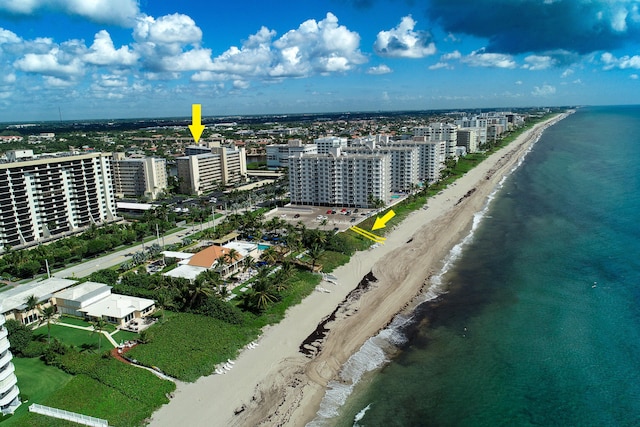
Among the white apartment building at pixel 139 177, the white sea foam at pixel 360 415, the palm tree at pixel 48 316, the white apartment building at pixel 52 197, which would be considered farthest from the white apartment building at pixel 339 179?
the white sea foam at pixel 360 415

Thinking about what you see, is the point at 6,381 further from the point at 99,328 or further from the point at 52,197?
the point at 52,197

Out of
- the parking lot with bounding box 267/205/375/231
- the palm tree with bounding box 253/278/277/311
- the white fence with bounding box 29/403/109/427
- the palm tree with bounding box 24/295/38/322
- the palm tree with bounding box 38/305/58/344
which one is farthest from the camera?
the parking lot with bounding box 267/205/375/231

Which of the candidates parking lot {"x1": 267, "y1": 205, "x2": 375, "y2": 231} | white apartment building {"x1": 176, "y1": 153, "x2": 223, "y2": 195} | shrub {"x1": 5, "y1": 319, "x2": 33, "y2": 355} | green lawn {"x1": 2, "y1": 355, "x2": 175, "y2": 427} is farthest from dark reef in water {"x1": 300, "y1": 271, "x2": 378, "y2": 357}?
white apartment building {"x1": 176, "y1": 153, "x2": 223, "y2": 195}

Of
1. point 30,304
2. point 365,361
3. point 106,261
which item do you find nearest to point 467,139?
point 106,261

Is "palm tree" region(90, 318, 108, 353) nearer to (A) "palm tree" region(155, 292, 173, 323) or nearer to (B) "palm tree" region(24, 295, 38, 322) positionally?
(A) "palm tree" region(155, 292, 173, 323)

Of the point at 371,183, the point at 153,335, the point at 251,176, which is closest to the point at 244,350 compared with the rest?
the point at 153,335

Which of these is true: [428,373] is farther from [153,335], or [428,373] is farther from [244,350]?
[153,335]
